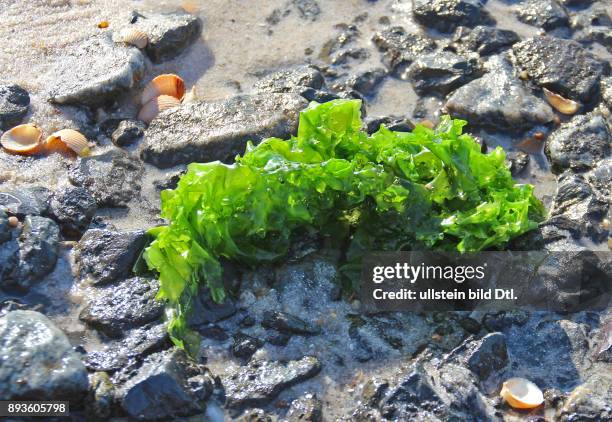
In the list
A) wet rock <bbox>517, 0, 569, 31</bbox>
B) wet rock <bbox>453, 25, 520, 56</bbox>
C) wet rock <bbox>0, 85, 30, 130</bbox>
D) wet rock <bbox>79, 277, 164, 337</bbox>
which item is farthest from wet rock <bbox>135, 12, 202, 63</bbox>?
wet rock <bbox>517, 0, 569, 31</bbox>

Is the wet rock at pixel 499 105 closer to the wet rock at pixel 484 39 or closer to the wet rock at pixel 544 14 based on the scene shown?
the wet rock at pixel 484 39

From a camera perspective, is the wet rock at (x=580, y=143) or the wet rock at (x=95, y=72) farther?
the wet rock at (x=95, y=72)

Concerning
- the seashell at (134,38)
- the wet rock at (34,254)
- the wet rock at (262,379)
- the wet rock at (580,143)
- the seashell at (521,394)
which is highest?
the seashell at (134,38)

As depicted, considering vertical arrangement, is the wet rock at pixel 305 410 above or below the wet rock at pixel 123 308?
below

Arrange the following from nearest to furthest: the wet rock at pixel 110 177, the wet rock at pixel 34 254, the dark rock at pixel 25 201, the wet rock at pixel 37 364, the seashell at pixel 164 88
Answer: the wet rock at pixel 37 364
the wet rock at pixel 34 254
the dark rock at pixel 25 201
the wet rock at pixel 110 177
the seashell at pixel 164 88

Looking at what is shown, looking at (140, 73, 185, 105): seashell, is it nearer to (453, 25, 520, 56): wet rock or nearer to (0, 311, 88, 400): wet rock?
(453, 25, 520, 56): wet rock

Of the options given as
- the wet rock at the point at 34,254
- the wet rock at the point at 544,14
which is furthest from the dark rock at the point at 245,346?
the wet rock at the point at 544,14

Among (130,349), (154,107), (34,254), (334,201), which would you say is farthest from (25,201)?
(334,201)

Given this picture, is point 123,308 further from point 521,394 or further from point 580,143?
point 580,143
